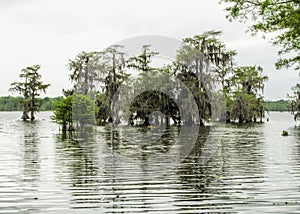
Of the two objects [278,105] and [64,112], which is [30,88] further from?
[278,105]

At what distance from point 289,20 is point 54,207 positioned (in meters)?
10.6

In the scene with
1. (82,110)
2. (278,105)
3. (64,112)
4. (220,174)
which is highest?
(278,105)

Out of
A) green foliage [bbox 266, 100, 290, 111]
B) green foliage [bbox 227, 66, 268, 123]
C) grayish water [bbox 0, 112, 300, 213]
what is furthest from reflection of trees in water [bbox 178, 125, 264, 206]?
green foliage [bbox 266, 100, 290, 111]

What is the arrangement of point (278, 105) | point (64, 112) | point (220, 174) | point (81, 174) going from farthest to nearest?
1. point (278, 105)
2. point (64, 112)
3. point (81, 174)
4. point (220, 174)

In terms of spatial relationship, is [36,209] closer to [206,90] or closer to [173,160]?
[173,160]

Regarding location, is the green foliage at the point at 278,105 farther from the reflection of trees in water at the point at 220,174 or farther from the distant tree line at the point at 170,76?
the reflection of trees in water at the point at 220,174

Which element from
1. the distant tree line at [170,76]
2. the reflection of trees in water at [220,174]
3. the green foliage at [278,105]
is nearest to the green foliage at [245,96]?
the distant tree line at [170,76]

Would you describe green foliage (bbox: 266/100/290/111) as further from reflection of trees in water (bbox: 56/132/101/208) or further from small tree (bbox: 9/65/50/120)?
reflection of trees in water (bbox: 56/132/101/208)

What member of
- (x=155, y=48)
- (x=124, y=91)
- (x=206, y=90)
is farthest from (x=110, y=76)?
(x=206, y=90)

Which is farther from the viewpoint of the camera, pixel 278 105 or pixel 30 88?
pixel 278 105

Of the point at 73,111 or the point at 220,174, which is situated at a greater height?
the point at 73,111

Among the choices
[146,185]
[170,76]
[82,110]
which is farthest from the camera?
[170,76]

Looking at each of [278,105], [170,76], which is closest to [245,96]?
[170,76]

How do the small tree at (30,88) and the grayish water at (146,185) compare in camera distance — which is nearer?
the grayish water at (146,185)
